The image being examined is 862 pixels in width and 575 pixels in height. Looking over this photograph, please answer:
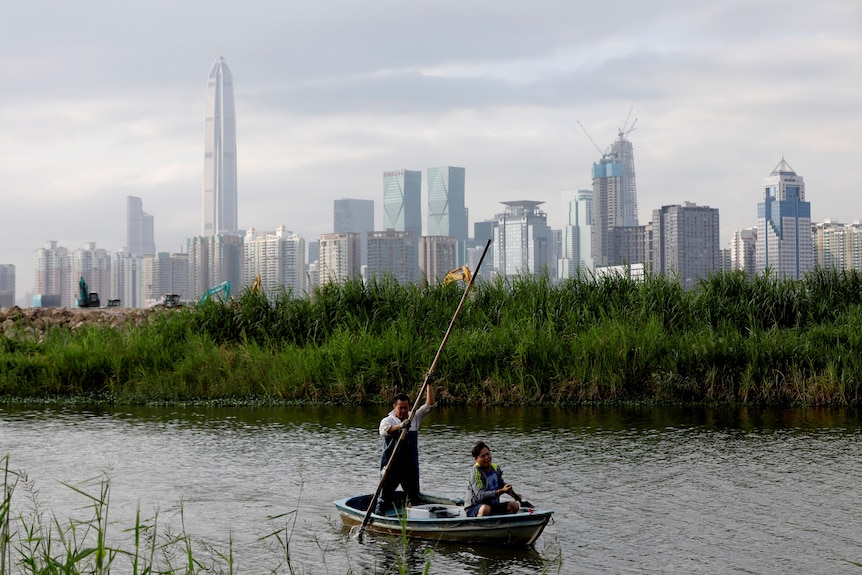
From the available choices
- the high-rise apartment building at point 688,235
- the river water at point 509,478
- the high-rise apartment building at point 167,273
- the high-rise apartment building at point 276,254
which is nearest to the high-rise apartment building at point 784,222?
the high-rise apartment building at point 688,235

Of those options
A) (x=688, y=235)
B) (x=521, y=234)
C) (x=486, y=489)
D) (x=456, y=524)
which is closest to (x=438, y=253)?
(x=688, y=235)

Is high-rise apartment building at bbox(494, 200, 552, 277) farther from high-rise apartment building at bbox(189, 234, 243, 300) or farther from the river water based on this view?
the river water

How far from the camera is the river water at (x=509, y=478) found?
8.80m

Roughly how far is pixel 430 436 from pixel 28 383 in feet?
33.0

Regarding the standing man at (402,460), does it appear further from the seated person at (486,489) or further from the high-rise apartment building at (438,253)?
the high-rise apartment building at (438,253)

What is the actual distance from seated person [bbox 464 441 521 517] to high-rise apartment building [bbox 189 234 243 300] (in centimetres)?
12127

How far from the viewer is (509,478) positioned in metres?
12.1

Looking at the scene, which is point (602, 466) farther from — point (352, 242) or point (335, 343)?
point (352, 242)

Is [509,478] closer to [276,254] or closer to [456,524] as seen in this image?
[456,524]

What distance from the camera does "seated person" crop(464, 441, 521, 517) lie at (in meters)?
9.31

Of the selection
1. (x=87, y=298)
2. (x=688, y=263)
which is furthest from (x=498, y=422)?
(x=688, y=263)

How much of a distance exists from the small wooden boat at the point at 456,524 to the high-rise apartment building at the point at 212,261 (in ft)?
397

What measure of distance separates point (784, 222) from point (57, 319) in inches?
4017

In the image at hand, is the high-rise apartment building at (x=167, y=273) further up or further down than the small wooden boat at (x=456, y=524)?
further up
